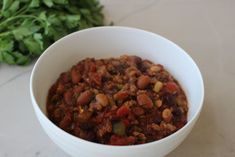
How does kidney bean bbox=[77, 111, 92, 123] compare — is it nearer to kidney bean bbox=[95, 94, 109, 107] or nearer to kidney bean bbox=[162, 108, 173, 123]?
kidney bean bbox=[95, 94, 109, 107]

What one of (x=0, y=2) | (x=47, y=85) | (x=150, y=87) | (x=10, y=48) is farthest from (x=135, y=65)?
(x=0, y=2)

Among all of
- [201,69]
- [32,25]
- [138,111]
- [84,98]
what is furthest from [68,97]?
[201,69]

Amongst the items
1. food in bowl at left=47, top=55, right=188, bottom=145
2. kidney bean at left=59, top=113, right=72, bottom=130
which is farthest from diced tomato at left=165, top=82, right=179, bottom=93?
kidney bean at left=59, top=113, right=72, bottom=130

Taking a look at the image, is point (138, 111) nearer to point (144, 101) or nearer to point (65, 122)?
point (144, 101)

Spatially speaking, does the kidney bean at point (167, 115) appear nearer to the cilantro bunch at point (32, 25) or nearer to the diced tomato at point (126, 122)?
the diced tomato at point (126, 122)

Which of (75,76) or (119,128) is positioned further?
(75,76)

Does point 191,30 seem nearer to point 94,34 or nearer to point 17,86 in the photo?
point 94,34
